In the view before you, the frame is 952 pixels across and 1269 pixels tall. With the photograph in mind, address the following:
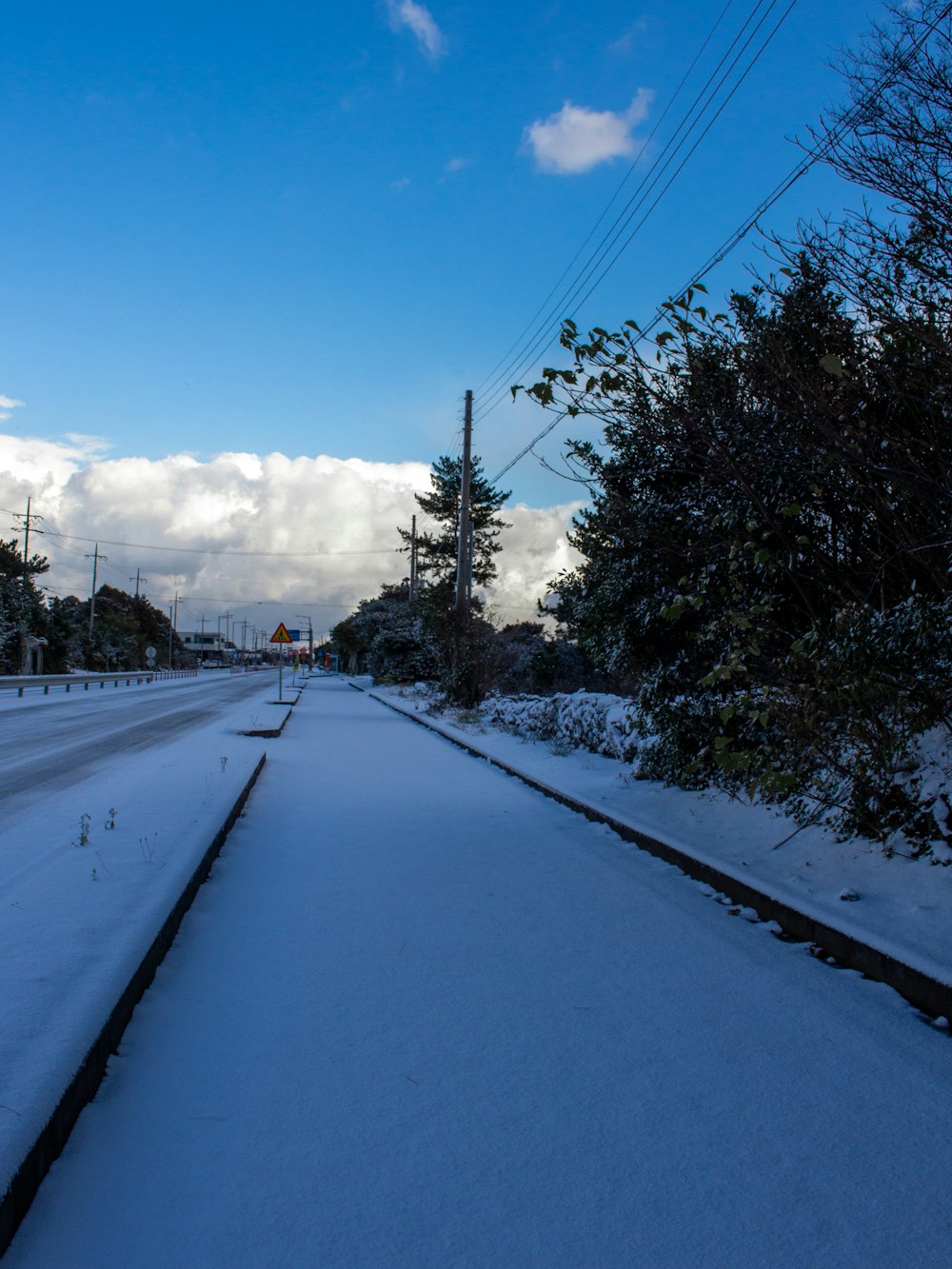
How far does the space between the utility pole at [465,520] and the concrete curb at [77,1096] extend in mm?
21411

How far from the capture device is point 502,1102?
309cm

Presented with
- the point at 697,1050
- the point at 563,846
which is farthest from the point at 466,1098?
the point at 563,846

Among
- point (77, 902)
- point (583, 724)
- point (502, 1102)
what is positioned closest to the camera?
point (502, 1102)

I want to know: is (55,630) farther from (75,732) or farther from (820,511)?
(820,511)

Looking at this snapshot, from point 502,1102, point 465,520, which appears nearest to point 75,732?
point 465,520

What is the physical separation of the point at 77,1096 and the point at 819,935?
3792mm

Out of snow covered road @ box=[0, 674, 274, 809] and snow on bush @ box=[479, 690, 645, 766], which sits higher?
snow on bush @ box=[479, 690, 645, 766]

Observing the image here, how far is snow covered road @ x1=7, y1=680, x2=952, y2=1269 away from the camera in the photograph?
2.38 meters

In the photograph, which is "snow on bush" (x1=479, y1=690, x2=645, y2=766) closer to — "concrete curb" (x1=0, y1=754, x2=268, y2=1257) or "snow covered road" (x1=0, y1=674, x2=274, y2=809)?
"concrete curb" (x1=0, y1=754, x2=268, y2=1257)

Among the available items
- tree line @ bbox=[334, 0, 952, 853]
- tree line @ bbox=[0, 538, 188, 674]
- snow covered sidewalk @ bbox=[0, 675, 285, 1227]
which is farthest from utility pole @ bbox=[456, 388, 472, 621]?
tree line @ bbox=[0, 538, 188, 674]

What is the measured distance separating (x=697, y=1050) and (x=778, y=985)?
974 millimetres

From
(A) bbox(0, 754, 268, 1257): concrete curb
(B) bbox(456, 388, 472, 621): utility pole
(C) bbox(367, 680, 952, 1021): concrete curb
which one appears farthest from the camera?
(B) bbox(456, 388, 472, 621): utility pole

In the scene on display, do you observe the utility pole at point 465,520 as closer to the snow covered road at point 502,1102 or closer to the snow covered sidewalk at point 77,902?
the snow covered sidewalk at point 77,902

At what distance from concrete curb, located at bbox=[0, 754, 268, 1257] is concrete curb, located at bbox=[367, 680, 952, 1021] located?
3490mm
